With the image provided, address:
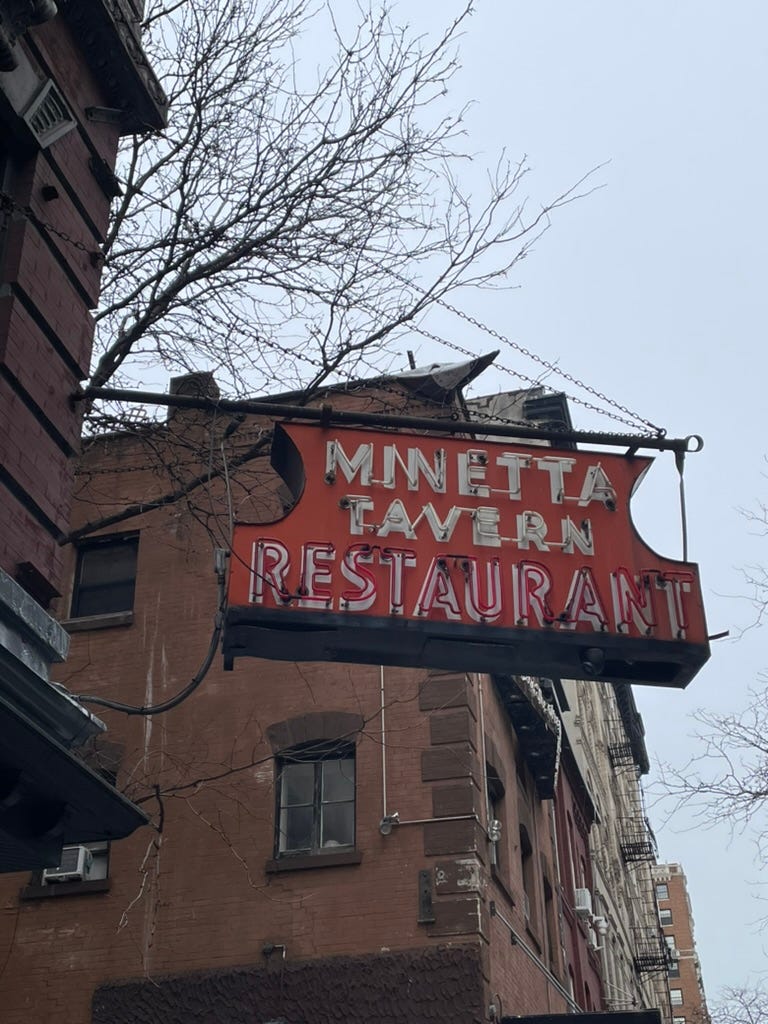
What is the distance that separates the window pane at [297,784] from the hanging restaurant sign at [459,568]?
27.4 feet

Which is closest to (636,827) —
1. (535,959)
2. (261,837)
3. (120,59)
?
(535,959)

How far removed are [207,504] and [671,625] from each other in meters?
11.5

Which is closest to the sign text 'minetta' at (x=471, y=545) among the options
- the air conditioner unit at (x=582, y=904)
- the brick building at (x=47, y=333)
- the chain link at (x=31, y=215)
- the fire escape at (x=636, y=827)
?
the brick building at (x=47, y=333)

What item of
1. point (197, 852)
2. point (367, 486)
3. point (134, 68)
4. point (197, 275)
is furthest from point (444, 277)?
point (197, 852)

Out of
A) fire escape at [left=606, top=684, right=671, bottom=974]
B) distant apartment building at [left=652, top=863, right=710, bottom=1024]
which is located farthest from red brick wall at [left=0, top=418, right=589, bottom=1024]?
distant apartment building at [left=652, top=863, right=710, bottom=1024]

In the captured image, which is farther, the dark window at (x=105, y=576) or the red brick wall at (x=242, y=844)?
the dark window at (x=105, y=576)

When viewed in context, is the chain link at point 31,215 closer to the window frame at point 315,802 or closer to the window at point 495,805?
the window frame at point 315,802

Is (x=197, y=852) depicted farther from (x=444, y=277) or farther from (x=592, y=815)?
(x=592, y=815)

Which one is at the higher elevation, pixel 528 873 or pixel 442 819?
pixel 528 873

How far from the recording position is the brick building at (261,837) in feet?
46.1

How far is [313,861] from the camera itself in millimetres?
14656

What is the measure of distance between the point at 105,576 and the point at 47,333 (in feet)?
33.5

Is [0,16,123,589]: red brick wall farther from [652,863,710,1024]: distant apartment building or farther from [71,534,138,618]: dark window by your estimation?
[652,863,710,1024]: distant apartment building

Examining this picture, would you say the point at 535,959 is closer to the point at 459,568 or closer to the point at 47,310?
the point at 459,568
